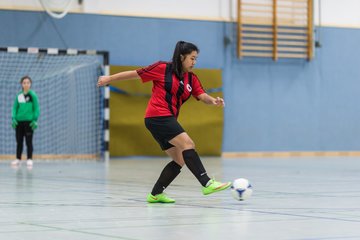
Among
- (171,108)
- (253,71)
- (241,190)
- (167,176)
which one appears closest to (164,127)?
(171,108)

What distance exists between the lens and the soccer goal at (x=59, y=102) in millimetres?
18516

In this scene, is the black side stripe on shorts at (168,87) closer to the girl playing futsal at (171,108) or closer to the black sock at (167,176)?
the girl playing futsal at (171,108)

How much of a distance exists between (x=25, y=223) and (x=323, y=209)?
248 centimetres

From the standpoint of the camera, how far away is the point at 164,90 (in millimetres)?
7160

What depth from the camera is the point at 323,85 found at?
2223 cm

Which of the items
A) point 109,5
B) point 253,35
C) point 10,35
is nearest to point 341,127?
point 253,35

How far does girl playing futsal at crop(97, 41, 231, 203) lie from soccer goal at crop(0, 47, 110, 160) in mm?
11037

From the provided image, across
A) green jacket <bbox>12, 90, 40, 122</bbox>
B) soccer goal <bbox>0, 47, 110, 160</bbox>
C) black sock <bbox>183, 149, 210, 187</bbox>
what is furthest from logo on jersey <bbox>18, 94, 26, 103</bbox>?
black sock <bbox>183, 149, 210, 187</bbox>

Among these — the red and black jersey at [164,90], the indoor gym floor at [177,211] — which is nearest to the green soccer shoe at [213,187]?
the indoor gym floor at [177,211]

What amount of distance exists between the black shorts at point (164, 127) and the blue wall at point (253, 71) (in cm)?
1231

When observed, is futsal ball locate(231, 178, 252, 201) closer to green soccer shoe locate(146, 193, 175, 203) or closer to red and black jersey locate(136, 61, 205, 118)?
green soccer shoe locate(146, 193, 175, 203)

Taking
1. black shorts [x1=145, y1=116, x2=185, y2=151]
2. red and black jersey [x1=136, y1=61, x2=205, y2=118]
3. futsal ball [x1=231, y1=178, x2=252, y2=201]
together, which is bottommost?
futsal ball [x1=231, y1=178, x2=252, y2=201]

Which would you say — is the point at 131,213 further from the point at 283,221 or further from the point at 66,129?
the point at 66,129

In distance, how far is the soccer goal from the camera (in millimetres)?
18516
